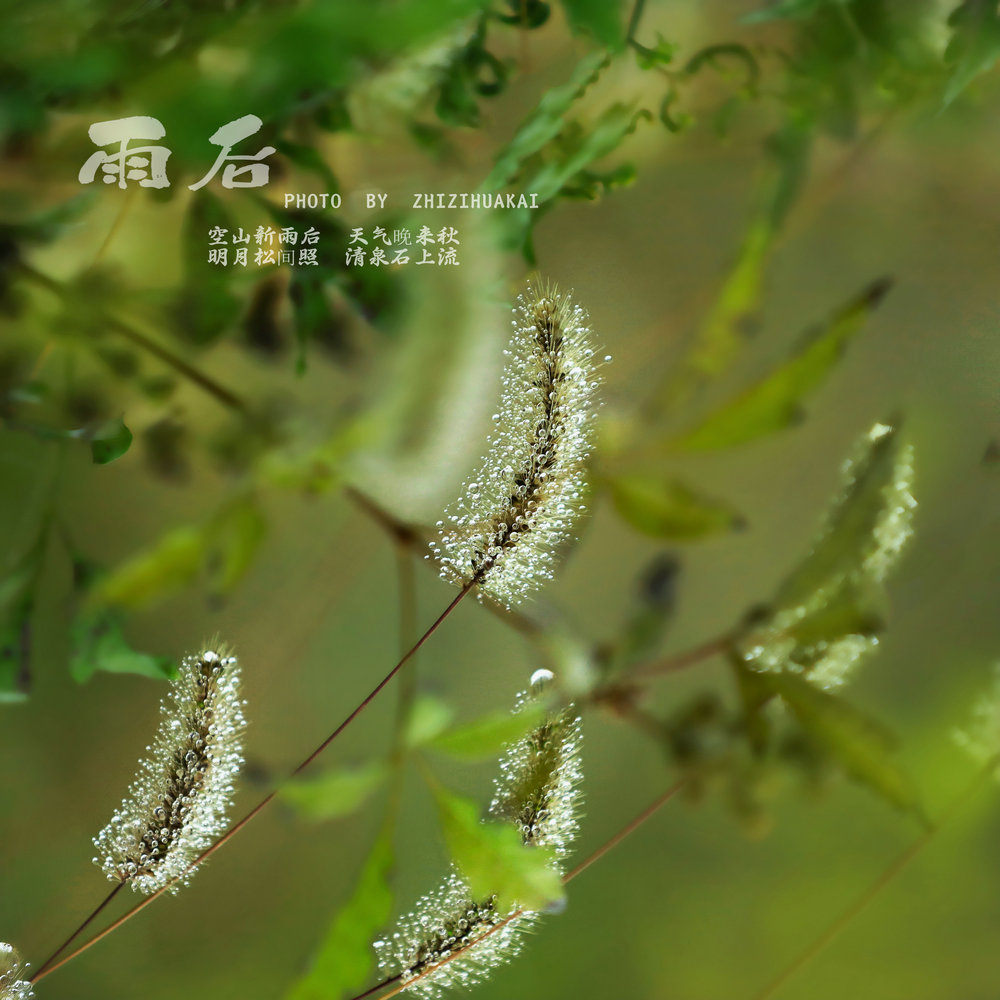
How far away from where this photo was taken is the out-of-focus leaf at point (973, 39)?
0.34 metres

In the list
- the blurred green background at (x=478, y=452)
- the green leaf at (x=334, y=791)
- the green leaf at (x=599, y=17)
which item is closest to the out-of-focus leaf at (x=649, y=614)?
the blurred green background at (x=478, y=452)

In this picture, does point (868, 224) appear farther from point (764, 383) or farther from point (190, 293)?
point (190, 293)

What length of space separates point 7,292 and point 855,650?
45 centimetres

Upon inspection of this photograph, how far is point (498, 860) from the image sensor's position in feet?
1.12

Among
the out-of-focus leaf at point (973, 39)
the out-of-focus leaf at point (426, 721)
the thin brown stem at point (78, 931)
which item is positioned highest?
the out-of-focus leaf at point (973, 39)

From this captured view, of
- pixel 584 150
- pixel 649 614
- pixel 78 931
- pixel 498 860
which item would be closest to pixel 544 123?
pixel 584 150

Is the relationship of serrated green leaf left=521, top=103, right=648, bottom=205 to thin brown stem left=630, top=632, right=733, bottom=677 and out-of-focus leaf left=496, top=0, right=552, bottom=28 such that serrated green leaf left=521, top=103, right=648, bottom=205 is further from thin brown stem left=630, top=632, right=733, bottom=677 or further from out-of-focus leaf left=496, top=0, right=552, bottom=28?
thin brown stem left=630, top=632, right=733, bottom=677

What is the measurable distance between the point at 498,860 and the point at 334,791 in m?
0.09

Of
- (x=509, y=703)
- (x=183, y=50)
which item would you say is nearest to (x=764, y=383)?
(x=509, y=703)

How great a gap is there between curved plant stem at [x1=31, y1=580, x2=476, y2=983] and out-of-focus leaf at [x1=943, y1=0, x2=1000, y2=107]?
1.07 ft

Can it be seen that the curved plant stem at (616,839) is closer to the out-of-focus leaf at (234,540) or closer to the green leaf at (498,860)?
the green leaf at (498,860)

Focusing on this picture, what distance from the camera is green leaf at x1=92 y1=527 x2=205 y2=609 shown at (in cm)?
37

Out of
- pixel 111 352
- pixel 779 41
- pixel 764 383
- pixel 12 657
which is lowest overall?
pixel 12 657

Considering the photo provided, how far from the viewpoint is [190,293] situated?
37 cm
